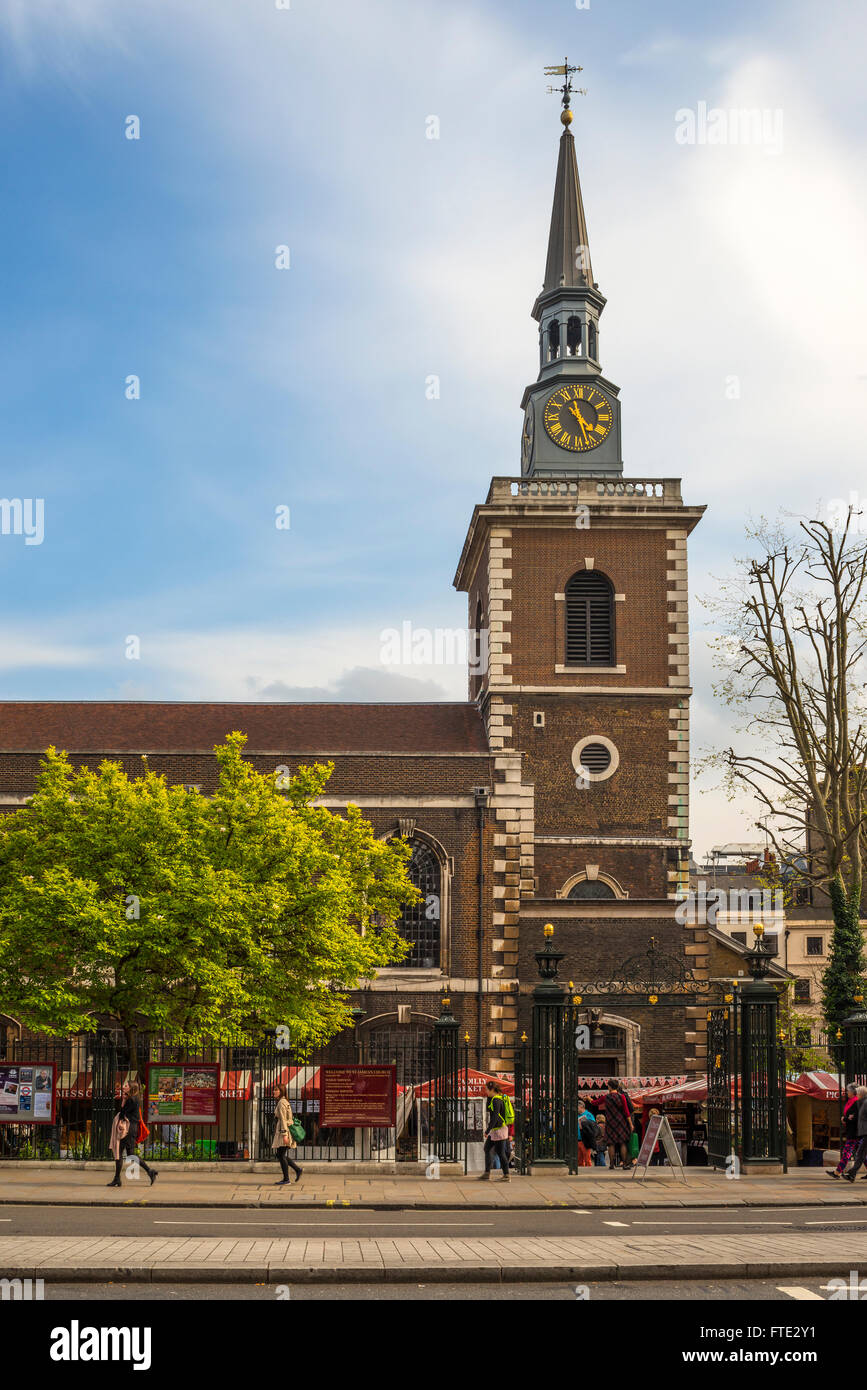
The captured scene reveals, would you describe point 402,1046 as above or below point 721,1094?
below

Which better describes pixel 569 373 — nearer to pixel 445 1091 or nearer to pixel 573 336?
pixel 573 336

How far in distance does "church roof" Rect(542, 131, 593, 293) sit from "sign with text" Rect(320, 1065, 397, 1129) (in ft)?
98.1

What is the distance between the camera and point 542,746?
132 ft

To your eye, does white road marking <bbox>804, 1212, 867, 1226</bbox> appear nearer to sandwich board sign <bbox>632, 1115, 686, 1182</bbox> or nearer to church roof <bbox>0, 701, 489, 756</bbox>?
sandwich board sign <bbox>632, 1115, 686, 1182</bbox>

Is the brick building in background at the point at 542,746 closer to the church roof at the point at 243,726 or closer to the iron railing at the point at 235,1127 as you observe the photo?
the church roof at the point at 243,726

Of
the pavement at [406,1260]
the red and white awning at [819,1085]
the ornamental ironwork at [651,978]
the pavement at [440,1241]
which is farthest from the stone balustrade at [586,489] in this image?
the pavement at [406,1260]

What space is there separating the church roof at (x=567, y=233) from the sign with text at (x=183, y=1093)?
99.8 ft

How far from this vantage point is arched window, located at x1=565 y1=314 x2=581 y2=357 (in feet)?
147

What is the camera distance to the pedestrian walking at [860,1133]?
2098cm

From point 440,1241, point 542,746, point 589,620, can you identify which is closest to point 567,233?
point 589,620

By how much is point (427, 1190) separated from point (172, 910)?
8203 mm

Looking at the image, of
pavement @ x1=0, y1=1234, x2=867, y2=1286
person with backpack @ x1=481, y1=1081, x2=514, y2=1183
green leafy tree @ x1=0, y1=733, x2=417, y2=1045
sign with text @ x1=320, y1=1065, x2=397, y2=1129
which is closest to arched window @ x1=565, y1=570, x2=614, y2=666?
green leafy tree @ x1=0, y1=733, x2=417, y2=1045

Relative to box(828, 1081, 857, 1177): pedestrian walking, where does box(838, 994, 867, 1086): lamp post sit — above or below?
above
